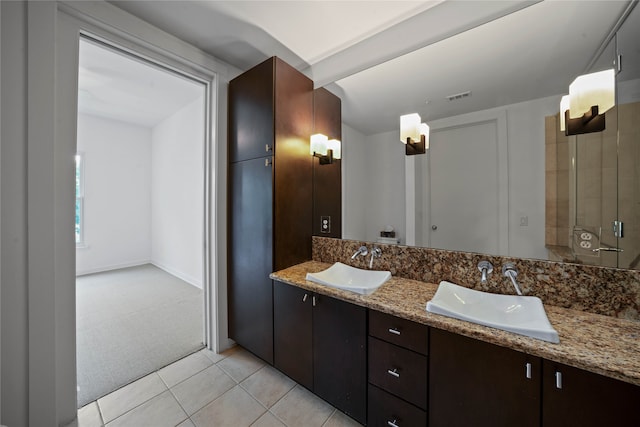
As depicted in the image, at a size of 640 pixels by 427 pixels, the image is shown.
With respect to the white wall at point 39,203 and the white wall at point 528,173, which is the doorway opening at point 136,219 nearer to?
the white wall at point 39,203

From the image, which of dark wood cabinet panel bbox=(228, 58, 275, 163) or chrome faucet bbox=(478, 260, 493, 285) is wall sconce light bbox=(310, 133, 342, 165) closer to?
dark wood cabinet panel bbox=(228, 58, 275, 163)

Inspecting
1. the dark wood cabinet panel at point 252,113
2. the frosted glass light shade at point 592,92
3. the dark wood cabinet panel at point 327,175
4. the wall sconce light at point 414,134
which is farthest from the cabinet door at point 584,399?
the dark wood cabinet panel at point 252,113

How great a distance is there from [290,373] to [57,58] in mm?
2495

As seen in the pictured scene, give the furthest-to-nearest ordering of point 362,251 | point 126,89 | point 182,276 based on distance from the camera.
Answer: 1. point 182,276
2. point 126,89
3. point 362,251

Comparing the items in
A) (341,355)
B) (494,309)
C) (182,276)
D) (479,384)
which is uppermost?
(494,309)

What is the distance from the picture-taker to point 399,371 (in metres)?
1.18

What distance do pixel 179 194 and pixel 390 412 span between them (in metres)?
4.31

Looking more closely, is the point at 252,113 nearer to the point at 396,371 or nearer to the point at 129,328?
the point at 396,371

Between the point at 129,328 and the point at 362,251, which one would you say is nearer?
the point at 362,251

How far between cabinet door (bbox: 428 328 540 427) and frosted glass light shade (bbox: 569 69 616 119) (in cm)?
124

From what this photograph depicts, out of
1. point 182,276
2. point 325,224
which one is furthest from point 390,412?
point 182,276

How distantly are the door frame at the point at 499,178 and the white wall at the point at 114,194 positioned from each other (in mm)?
5454

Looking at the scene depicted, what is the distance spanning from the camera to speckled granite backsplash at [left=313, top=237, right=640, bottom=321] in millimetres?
1064

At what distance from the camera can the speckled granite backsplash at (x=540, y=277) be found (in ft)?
3.49
